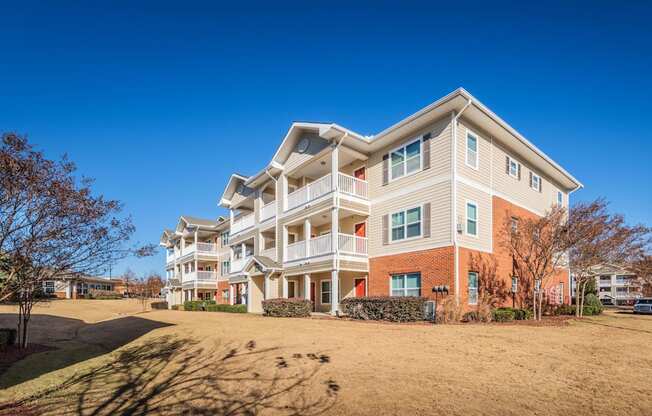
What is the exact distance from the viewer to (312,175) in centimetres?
2819

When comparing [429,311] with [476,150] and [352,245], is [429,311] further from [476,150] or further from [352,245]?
[476,150]

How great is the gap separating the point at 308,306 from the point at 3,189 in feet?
47.8

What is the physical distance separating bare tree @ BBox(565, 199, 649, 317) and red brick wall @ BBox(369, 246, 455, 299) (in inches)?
210

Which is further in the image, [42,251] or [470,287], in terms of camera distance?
[470,287]

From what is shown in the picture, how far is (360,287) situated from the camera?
76.7ft

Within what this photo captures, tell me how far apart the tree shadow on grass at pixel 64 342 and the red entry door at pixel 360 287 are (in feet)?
32.9

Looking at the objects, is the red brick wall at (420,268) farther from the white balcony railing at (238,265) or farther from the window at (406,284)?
the white balcony railing at (238,265)

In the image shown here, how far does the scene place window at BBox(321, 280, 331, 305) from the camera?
86.3 feet

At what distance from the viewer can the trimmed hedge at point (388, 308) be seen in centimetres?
1731

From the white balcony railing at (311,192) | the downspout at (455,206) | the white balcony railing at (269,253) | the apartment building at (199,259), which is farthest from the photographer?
the apartment building at (199,259)

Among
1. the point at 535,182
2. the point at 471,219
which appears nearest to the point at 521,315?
the point at 471,219

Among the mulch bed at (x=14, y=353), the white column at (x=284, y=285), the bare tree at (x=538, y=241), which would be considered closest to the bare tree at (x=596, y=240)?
the bare tree at (x=538, y=241)

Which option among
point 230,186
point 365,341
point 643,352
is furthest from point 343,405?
point 230,186

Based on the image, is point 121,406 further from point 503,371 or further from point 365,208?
point 365,208
